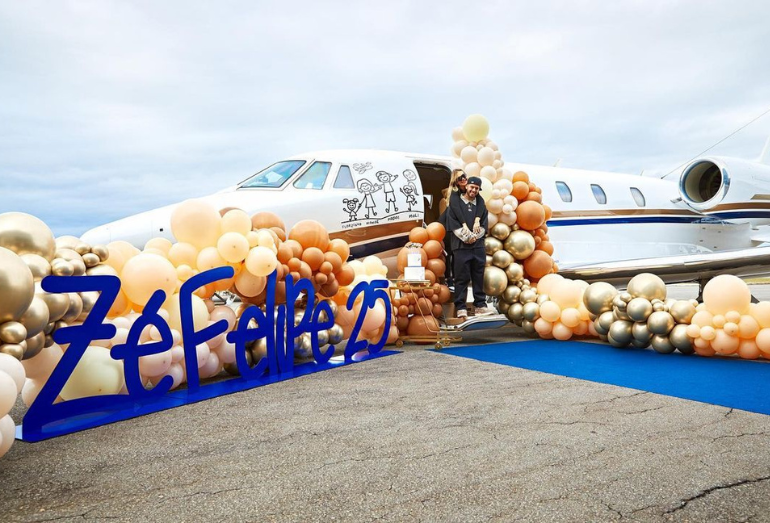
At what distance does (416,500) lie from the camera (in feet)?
7.69

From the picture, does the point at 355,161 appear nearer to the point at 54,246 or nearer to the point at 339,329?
the point at 339,329

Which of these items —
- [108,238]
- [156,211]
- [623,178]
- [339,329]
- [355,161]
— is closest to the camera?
[339,329]

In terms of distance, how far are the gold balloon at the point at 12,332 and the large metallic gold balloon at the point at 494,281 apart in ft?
19.1

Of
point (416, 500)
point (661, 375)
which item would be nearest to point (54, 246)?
point (416, 500)

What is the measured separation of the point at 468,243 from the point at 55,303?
5096mm

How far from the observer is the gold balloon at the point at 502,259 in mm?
7840

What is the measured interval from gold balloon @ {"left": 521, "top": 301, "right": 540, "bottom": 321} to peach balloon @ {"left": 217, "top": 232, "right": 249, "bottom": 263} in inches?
159

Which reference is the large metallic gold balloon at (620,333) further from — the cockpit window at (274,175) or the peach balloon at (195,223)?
the cockpit window at (274,175)

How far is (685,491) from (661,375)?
9.23 feet

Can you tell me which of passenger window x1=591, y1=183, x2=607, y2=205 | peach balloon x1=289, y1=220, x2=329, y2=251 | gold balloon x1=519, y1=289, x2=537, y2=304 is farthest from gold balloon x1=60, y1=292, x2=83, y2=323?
passenger window x1=591, y1=183, x2=607, y2=205

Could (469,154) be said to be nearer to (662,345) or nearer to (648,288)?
(648,288)

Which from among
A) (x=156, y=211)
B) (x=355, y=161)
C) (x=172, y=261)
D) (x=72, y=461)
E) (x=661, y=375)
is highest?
(x=355, y=161)

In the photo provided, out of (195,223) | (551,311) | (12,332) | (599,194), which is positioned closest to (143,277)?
(195,223)

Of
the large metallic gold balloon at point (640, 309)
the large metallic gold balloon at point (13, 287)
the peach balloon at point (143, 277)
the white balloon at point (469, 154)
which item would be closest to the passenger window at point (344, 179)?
the white balloon at point (469, 154)
